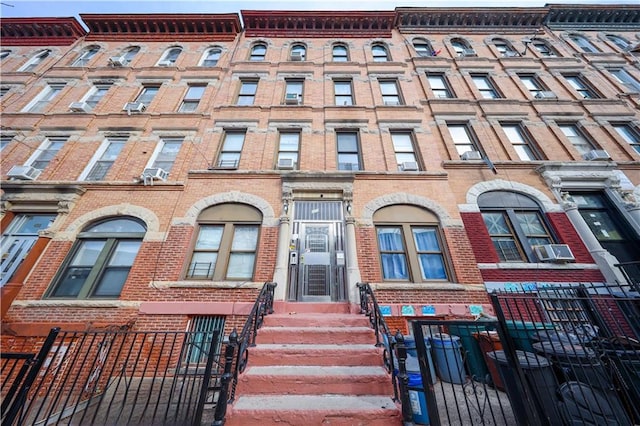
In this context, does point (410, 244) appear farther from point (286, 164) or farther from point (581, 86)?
point (581, 86)

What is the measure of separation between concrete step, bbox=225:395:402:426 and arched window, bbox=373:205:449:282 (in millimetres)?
3878

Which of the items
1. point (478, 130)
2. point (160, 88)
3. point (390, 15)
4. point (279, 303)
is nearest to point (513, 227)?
point (478, 130)

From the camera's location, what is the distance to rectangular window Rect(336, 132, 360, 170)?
9.30m

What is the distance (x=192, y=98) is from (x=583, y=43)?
73.4 ft

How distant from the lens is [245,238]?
7715mm

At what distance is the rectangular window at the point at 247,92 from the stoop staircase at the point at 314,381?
9827mm

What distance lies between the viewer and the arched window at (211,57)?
42.7 feet

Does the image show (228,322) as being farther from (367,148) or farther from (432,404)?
(367,148)

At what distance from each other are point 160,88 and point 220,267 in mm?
9636

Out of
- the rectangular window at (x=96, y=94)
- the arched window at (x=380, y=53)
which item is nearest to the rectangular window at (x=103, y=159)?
the rectangular window at (x=96, y=94)

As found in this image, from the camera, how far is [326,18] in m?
14.4

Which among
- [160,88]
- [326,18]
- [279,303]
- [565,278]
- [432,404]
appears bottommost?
[432,404]

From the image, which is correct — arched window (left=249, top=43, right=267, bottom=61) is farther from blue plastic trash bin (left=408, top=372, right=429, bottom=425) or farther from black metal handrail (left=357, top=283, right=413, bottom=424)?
blue plastic trash bin (left=408, top=372, right=429, bottom=425)

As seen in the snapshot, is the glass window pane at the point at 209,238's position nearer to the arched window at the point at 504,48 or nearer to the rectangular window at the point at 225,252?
the rectangular window at the point at 225,252
